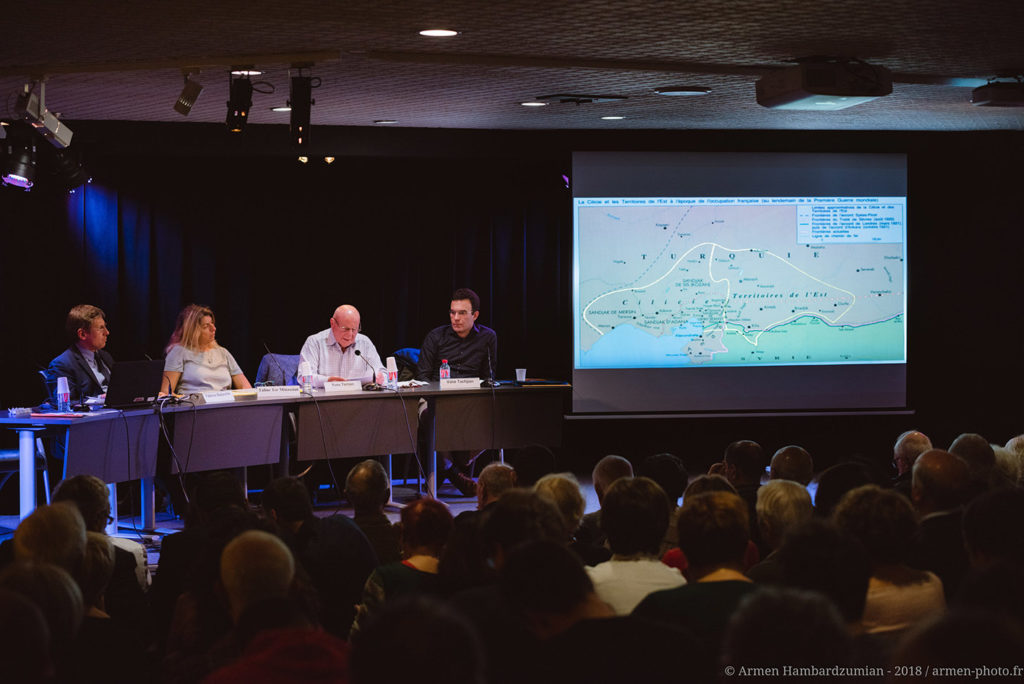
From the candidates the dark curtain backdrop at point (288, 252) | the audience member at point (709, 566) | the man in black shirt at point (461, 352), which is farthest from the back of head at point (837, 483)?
the dark curtain backdrop at point (288, 252)

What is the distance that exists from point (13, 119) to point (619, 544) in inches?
219

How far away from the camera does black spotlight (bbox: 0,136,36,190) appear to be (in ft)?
20.7

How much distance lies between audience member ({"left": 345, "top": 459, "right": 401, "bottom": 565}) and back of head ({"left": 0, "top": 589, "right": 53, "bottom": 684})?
2.08 metres

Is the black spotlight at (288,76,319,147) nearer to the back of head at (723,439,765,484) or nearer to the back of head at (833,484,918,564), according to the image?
the back of head at (723,439,765,484)

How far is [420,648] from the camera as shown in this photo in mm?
1371

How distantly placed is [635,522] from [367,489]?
1189 millimetres

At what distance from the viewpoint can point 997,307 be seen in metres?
8.92

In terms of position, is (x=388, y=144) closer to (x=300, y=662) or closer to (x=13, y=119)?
(x=13, y=119)

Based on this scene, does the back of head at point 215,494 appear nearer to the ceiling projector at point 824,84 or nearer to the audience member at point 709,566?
the audience member at point 709,566

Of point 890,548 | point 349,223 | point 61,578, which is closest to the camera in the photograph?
point 61,578

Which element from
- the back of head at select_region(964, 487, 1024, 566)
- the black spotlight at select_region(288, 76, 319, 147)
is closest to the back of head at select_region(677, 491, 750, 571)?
the back of head at select_region(964, 487, 1024, 566)

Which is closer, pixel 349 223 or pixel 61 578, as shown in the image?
pixel 61 578

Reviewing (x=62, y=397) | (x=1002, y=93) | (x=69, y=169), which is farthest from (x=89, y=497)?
(x=1002, y=93)

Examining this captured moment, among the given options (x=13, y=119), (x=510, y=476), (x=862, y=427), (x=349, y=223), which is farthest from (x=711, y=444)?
(x=13, y=119)
